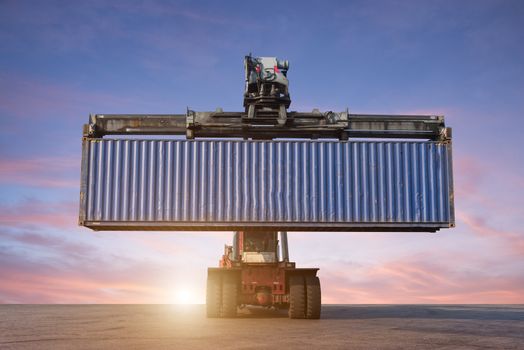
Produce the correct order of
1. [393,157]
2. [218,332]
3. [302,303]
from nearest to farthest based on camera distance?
[218,332] → [302,303] → [393,157]

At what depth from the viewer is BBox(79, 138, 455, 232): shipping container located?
2136cm

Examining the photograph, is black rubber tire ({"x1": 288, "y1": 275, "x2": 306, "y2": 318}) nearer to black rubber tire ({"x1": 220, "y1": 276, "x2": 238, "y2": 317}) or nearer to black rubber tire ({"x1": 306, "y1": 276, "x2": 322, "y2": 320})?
black rubber tire ({"x1": 306, "y1": 276, "x2": 322, "y2": 320})

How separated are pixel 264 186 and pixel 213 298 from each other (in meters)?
4.36

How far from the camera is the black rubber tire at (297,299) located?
2061cm

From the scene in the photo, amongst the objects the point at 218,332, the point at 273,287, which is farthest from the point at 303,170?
the point at 218,332

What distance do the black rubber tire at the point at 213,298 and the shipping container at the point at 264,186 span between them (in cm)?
201

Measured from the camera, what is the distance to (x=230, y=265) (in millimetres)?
22438

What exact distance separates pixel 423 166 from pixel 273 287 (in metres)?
7.19

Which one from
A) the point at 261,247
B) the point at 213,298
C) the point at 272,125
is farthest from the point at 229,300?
the point at 272,125

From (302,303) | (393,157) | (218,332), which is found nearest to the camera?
(218,332)

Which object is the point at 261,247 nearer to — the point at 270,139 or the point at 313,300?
the point at 313,300

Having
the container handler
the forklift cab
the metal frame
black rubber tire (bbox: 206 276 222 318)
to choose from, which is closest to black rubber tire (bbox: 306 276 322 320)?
the container handler

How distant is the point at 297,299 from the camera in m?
20.6

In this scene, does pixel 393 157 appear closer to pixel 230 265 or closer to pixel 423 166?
pixel 423 166
